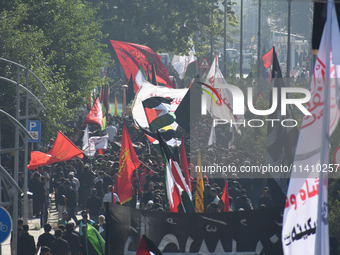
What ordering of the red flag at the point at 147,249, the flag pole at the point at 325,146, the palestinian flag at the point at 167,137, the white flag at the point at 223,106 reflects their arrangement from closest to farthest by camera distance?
1. the flag pole at the point at 325,146
2. the red flag at the point at 147,249
3. the palestinian flag at the point at 167,137
4. the white flag at the point at 223,106

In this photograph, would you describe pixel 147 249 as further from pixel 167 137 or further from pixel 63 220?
pixel 167 137

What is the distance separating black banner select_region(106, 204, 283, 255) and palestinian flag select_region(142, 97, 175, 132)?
12.6 metres

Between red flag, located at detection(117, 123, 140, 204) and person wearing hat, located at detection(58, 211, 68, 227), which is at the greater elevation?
red flag, located at detection(117, 123, 140, 204)

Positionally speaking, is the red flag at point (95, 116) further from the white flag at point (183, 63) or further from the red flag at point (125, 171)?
the white flag at point (183, 63)

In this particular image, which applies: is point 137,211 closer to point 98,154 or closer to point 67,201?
point 67,201

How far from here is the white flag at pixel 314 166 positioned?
7.37 m

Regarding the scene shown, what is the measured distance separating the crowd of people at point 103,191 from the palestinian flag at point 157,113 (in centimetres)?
104

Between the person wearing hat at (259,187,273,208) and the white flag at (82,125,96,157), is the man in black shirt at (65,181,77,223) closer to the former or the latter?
the white flag at (82,125,96,157)

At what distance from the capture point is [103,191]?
71.7 ft

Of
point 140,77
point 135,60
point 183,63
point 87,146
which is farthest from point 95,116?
point 183,63

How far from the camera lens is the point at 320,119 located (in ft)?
24.7

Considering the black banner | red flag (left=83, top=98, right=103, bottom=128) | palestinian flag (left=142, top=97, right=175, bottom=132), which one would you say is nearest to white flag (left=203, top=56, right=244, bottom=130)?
palestinian flag (left=142, top=97, right=175, bottom=132)

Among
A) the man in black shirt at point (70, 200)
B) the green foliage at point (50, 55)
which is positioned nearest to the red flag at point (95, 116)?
the green foliage at point (50, 55)

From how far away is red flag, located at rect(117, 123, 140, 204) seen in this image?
17.2 metres
